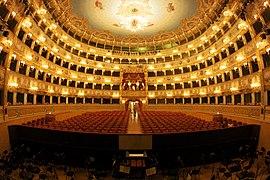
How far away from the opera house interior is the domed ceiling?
150 mm

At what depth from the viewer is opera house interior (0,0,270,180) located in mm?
8242

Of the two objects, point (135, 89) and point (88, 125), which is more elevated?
point (135, 89)

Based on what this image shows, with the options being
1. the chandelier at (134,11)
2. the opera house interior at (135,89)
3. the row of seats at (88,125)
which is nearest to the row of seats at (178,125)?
the opera house interior at (135,89)

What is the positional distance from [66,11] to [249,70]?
23.8 meters

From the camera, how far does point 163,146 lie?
8.34 meters

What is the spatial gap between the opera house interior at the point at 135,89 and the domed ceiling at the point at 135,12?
15 centimetres

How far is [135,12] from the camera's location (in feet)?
75.2

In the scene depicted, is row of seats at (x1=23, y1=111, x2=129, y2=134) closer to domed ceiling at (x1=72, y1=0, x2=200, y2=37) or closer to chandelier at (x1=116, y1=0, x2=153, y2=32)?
chandelier at (x1=116, y1=0, x2=153, y2=32)

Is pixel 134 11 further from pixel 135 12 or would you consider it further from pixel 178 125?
pixel 178 125

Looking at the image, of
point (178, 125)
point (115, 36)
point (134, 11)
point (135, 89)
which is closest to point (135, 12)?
point (134, 11)

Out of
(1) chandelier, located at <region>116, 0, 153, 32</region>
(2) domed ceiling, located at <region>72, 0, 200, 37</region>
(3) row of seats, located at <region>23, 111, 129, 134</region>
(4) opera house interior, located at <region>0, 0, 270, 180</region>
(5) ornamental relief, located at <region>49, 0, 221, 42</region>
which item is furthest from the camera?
(5) ornamental relief, located at <region>49, 0, 221, 42</region>

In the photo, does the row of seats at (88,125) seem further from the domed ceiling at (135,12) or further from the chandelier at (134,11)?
the domed ceiling at (135,12)

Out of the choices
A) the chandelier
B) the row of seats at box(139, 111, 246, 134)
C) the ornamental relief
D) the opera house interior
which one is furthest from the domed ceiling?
the row of seats at box(139, 111, 246, 134)

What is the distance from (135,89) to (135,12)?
52.4 feet
